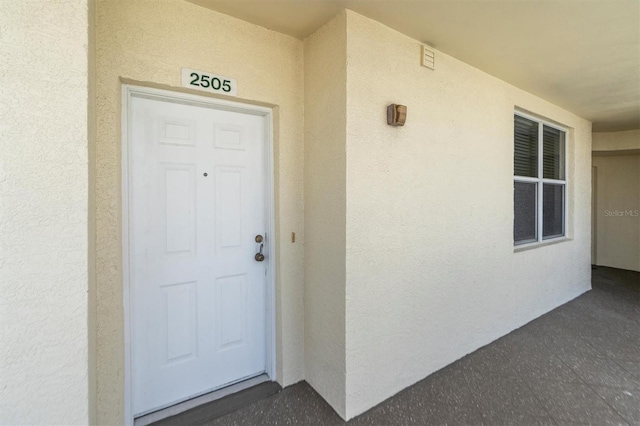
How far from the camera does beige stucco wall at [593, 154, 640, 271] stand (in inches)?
222

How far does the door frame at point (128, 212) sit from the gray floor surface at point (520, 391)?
1.30ft

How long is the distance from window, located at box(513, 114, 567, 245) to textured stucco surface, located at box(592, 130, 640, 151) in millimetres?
1863

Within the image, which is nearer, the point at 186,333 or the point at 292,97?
the point at 186,333

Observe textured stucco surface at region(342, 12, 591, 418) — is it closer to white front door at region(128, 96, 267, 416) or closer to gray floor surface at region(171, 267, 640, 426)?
gray floor surface at region(171, 267, 640, 426)

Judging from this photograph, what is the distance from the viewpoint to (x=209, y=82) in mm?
1882

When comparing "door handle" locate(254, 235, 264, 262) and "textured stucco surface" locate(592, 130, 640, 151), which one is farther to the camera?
"textured stucco surface" locate(592, 130, 640, 151)

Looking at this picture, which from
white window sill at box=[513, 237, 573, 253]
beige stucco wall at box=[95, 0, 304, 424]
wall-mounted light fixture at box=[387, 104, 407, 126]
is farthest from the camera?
white window sill at box=[513, 237, 573, 253]

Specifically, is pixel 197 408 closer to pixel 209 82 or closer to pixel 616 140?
pixel 209 82

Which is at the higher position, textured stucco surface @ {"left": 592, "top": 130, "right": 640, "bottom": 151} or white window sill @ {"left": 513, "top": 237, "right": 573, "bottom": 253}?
textured stucco surface @ {"left": 592, "top": 130, "right": 640, "bottom": 151}

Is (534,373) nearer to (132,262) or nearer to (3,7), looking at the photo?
(132,262)

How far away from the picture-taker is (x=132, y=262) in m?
1.78

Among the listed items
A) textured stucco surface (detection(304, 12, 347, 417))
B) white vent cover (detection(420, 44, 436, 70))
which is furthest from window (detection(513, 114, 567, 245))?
textured stucco surface (detection(304, 12, 347, 417))

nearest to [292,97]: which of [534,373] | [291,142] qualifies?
[291,142]

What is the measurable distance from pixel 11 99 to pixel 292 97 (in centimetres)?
150
